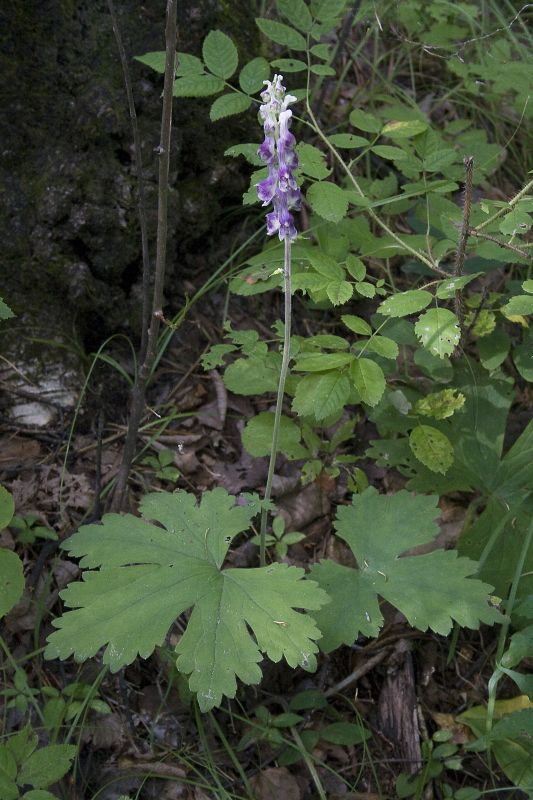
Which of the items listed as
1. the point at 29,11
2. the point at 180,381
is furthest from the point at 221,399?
the point at 29,11

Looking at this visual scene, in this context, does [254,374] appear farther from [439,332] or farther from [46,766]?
[46,766]

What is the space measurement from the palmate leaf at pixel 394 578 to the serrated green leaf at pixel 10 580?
967mm

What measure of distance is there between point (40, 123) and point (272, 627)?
88.0 inches

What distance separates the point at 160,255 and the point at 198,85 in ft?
2.39

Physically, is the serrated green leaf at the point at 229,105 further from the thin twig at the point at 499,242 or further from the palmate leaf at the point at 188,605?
the palmate leaf at the point at 188,605

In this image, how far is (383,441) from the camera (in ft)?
9.67

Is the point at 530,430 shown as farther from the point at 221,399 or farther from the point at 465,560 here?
the point at 221,399

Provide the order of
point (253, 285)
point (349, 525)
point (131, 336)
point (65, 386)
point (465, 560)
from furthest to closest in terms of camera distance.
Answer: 1. point (131, 336)
2. point (65, 386)
3. point (253, 285)
4. point (349, 525)
5. point (465, 560)

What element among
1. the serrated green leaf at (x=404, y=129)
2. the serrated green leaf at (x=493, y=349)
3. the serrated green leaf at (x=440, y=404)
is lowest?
the serrated green leaf at (x=440, y=404)

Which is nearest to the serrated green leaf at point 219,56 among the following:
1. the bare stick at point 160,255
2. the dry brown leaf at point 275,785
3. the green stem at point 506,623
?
the bare stick at point 160,255

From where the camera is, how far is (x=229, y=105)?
2586 mm

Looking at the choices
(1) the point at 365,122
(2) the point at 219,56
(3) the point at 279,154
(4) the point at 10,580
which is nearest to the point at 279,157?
(3) the point at 279,154

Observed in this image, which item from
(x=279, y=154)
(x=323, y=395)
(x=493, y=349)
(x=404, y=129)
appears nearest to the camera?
(x=279, y=154)

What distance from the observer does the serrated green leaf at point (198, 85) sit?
2523 millimetres
